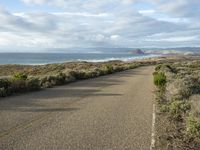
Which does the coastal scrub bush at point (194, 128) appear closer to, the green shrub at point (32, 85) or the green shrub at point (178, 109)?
the green shrub at point (178, 109)

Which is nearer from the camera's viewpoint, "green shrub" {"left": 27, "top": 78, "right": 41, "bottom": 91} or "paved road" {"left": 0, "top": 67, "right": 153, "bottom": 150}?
"paved road" {"left": 0, "top": 67, "right": 153, "bottom": 150}

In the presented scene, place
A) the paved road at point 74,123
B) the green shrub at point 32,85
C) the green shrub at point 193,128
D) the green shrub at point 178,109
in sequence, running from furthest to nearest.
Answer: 1. the green shrub at point 32,85
2. the green shrub at point 178,109
3. the green shrub at point 193,128
4. the paved road at point 74,123

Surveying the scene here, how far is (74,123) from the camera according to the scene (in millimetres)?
10461

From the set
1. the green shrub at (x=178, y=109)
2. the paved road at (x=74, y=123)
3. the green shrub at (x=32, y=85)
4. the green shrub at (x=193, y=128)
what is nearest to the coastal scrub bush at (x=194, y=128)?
the green shrub at (x=193, y=128)

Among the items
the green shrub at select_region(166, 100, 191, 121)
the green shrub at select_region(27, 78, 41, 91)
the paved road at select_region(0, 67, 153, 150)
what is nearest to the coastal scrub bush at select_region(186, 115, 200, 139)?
the paved road at select_region(0, 67, 153, 150)

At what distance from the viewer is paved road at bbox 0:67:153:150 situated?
Result: 26.8 ft

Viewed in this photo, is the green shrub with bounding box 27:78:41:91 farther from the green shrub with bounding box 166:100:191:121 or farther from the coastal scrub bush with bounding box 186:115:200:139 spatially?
the coastal scrub bush with bounding box 186:115:200:139

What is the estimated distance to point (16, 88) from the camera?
61.9 feet

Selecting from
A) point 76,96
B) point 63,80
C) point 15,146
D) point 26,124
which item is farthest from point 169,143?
point 63,80

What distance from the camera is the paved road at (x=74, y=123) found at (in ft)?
26.8

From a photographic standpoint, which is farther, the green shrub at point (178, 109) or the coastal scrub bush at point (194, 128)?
the green shrub at point (178, 109)

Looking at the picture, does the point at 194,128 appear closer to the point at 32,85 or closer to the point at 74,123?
the point at 74,123

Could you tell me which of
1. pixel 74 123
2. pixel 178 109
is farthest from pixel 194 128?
pixel 178 109

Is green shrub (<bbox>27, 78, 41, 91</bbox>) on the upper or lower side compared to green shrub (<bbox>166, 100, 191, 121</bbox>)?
upper
